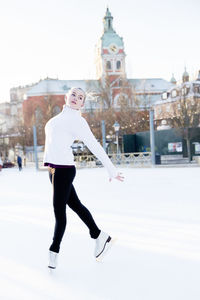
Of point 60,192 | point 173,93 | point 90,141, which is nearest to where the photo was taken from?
point 60,192

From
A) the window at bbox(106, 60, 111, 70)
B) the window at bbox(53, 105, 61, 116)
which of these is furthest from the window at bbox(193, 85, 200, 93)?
the window at bbox(106, 60, 111, 70)

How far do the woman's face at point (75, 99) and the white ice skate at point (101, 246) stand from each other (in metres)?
1.13

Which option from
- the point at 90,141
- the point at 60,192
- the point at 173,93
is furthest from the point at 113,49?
the point at 60,192

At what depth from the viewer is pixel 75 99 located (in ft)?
8.82

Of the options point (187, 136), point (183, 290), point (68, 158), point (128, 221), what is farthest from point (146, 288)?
point (187, 136)

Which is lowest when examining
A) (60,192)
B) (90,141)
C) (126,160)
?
(126,160)

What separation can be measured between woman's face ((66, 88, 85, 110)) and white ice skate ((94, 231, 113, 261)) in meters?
1.13

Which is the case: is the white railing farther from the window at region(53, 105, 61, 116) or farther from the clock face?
the clock face

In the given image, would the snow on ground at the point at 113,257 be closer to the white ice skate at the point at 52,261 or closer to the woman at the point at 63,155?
the white ice skate at the point at 52,261

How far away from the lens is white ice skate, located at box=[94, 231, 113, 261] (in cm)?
273

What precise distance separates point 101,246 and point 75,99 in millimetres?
1258

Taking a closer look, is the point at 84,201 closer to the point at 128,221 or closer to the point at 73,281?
the point at 128,221

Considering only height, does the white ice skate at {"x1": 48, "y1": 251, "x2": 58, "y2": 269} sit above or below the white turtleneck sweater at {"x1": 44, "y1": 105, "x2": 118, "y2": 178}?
below

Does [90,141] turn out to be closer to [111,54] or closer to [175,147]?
[175,147]
